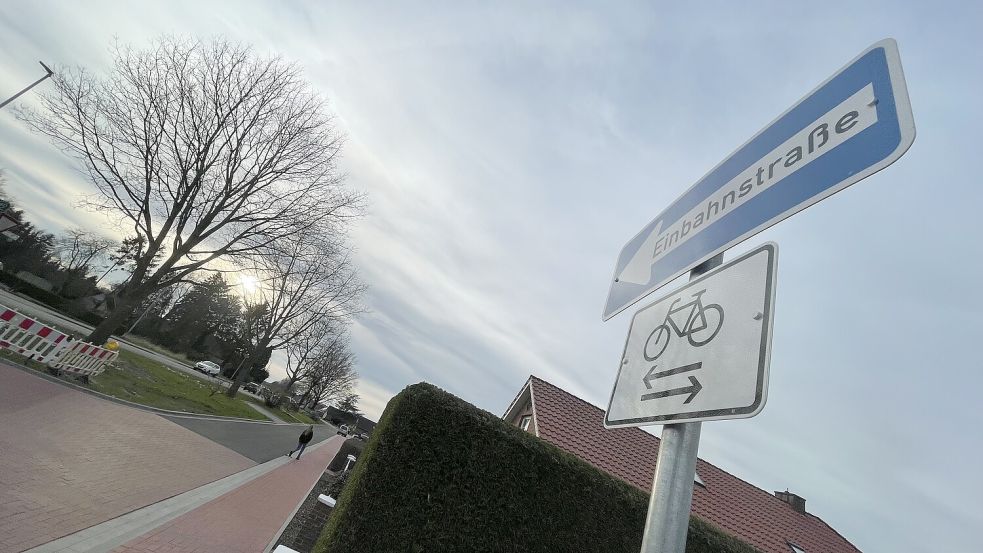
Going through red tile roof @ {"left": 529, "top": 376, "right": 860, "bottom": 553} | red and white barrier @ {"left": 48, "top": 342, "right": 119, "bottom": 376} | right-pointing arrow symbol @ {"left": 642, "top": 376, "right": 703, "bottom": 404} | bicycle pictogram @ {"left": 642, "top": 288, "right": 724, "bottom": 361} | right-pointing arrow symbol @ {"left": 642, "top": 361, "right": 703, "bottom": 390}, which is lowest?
red and white barrier @ {"left": 48, "top": 342, "right": 119, "bottom": 376}

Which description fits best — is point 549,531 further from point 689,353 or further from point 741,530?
point 741,530

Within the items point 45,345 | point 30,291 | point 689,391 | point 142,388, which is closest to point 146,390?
point 142,388

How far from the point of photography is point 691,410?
3.67ft

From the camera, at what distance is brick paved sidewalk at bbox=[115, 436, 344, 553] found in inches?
262

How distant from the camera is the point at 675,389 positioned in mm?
1220

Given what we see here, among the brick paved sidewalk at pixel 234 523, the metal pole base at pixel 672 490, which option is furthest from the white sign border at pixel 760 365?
the brick paved sidewalk at pixel 234 523

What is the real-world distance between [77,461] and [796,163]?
1205 cm

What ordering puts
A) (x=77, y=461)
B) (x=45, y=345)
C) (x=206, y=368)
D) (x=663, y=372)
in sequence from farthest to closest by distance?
1. (x=206, y=368)
2. (x=45, y=345)
3. (x=77, y=461)
4. (x=663, y=372)

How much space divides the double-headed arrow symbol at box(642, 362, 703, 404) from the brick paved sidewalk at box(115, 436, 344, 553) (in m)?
8.20

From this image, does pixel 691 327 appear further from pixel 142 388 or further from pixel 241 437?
pixel 142 388

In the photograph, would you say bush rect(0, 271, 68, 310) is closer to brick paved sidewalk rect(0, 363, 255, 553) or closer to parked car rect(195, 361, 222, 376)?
parked car rect(195, 361, 222, 376)

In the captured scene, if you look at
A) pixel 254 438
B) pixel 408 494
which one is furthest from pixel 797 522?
pixel 254 438

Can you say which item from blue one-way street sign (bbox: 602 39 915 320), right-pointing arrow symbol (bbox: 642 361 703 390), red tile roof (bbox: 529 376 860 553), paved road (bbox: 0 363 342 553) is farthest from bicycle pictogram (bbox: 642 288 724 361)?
red tile roof (bbox: 529 376 860 553)

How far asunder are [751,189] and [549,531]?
672cm
